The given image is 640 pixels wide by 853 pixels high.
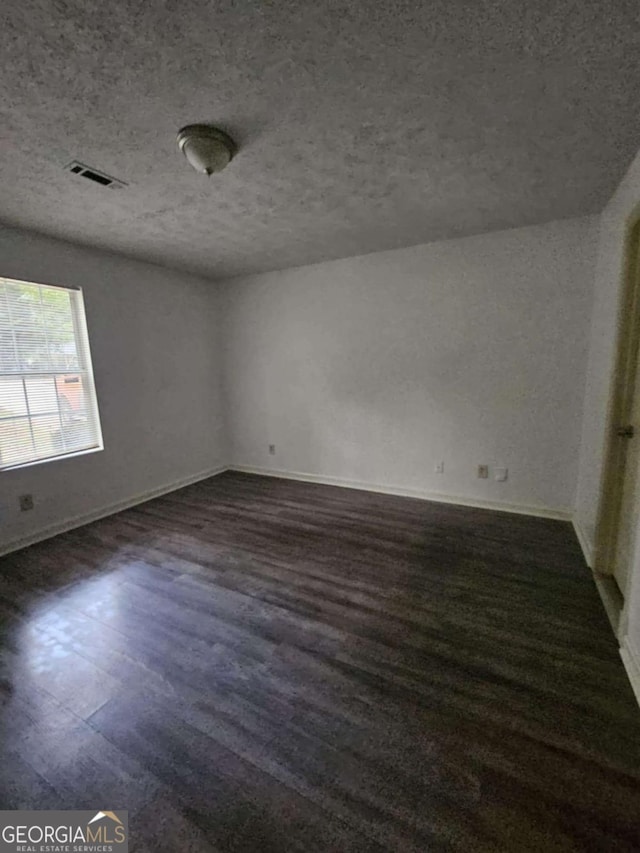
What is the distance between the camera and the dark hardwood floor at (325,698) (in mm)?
1077

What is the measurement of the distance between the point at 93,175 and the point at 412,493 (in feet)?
11.6

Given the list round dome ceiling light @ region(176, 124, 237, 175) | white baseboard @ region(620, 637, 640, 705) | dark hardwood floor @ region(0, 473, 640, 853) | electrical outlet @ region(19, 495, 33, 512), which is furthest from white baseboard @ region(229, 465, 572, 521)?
round dome ceiling light @ region(176, 124, 237, 175)

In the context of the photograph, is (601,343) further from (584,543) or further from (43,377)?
(43,377)

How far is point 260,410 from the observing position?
4.55 metres

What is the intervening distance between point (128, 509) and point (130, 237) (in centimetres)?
255

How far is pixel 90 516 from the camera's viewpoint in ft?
10.9

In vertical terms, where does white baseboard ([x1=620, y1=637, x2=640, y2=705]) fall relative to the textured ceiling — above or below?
below

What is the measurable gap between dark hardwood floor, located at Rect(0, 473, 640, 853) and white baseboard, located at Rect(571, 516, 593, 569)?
0.07 m

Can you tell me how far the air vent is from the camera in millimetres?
1884

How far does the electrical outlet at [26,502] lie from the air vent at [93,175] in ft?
7.95

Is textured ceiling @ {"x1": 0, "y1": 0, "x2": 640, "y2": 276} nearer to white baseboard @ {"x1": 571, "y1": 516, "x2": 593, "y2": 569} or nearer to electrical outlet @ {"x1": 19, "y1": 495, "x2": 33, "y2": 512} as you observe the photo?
electrical outlet @ {"x1": 19, "y1": 495, "x2": 33, "y2": 512}

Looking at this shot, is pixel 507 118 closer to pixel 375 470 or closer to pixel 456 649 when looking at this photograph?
pixel 456 649

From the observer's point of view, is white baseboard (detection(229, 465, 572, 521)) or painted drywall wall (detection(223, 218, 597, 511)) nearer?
painted drywall wall (detection(223, 218, 597, 511))

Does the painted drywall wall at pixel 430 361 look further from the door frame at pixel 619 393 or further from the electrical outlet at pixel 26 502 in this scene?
the electrical outlet at pixel 26 502
